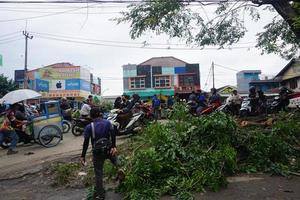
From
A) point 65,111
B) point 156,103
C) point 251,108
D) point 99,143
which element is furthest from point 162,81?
point 99,143

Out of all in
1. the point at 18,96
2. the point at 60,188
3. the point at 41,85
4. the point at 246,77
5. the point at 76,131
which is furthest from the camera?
the point at 246,77

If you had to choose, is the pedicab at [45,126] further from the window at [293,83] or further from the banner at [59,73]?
the banner at [59,73]

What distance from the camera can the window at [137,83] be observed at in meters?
50.3

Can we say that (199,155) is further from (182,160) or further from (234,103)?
(234,103)

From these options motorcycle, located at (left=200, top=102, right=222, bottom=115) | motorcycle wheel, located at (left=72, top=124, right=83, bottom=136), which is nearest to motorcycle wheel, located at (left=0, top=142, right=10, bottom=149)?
motorcycle wheel, located at (left=72, top=124, right=83, bottom=136)

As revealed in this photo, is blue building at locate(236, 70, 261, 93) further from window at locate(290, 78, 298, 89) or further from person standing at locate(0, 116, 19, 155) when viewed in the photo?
person standing at locate(0, 116, 19, 155)

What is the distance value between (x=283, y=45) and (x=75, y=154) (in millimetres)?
9900

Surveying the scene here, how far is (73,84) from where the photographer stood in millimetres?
44375

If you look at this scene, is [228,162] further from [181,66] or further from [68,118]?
[181,66]

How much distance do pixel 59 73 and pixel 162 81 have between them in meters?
14.0

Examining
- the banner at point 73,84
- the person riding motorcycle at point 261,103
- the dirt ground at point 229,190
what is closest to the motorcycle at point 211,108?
the person riding motorcycle at point 261,103

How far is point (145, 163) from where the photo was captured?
673 cm

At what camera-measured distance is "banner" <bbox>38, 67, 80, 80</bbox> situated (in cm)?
4397

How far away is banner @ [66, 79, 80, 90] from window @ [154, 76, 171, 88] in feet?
36.7
